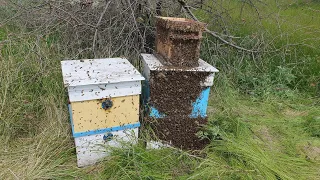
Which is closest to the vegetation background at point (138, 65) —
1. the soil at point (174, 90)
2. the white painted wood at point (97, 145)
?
the white painted wood at point (97, 145)

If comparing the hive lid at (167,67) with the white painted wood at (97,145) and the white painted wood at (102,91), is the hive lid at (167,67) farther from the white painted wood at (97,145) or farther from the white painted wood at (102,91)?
the white painted wood at (97,145)

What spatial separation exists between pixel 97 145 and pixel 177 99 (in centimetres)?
93

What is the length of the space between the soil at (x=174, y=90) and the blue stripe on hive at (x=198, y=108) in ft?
0.13

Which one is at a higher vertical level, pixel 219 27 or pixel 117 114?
pixel 219 27

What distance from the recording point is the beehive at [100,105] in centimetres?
219

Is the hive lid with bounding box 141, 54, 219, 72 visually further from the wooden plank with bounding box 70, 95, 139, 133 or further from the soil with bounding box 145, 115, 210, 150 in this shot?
the soil with bounding box 145, 115, 210, 150

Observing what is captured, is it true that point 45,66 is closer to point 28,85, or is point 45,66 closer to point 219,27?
point 28,85

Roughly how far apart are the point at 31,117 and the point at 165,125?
1563mm

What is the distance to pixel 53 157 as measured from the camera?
8.29 feet

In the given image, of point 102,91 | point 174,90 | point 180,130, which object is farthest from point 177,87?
point 102,91

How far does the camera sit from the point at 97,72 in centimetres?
237

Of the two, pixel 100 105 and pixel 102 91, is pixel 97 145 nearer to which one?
pixel 100 105

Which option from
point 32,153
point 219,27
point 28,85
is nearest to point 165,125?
point 32,153

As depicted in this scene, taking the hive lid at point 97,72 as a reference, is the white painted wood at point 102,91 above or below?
below
